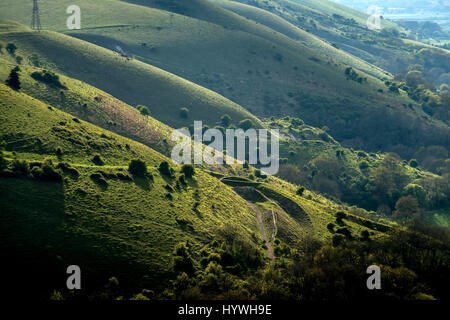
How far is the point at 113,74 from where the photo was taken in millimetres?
189000

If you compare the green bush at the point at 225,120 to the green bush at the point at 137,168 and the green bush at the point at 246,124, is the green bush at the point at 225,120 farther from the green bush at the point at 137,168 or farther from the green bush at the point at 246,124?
the green bush at the point at 137,168

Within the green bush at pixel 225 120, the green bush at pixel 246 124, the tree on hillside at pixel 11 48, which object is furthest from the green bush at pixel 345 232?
the tree on hillside at pixel 11 48

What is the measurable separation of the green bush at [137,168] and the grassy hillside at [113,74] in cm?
8793

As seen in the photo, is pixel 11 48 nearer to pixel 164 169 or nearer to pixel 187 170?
pixel 164 169

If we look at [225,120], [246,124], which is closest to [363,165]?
[246,124]

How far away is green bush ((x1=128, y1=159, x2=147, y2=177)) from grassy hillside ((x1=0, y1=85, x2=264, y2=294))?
5.46 ft

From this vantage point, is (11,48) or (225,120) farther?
(225,120)

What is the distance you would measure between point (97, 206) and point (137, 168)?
20569 millimetres

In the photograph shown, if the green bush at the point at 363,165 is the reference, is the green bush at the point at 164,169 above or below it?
above

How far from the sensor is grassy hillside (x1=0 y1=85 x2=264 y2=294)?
58844mm

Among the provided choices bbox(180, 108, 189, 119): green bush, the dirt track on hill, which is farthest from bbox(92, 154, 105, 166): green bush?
bbox(180, 108, 189, 119): green bush

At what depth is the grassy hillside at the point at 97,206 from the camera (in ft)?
193

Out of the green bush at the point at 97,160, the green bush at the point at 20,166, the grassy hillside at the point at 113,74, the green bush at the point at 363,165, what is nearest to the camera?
the green bush at the point at 20,166
